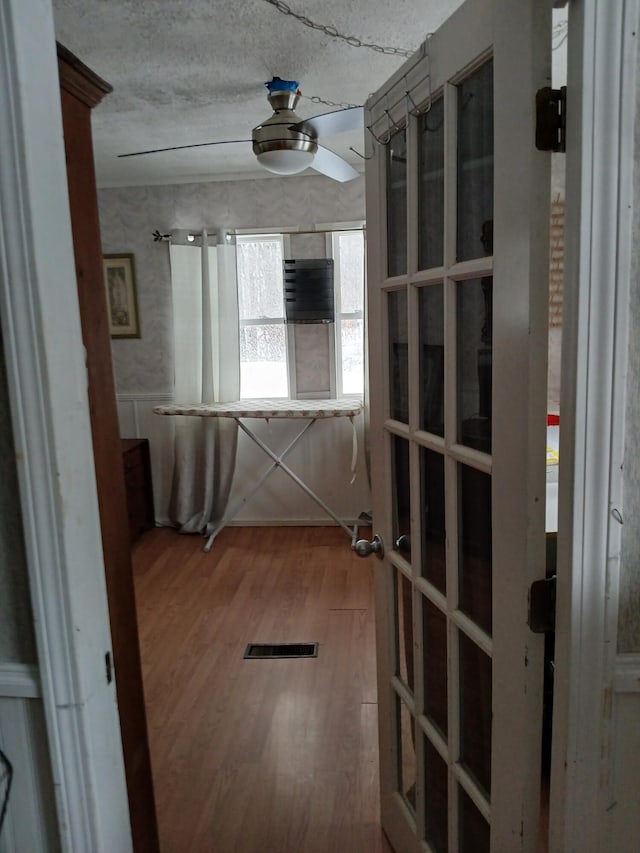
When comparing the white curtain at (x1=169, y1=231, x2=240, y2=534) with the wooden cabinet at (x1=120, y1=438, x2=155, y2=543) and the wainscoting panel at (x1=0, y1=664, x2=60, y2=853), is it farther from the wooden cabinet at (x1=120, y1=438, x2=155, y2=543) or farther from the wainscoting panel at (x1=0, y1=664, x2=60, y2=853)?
the wainscoting panel at (x1=0, y1=664, x2=60, y2=853)

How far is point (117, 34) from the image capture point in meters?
1.99

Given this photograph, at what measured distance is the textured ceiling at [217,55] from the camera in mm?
1874

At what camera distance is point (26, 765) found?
1.07 metres

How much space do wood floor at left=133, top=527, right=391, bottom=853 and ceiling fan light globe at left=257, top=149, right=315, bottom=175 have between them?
2.01m

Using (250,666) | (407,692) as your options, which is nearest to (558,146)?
(407,692)

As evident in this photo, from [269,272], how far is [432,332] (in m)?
3.10

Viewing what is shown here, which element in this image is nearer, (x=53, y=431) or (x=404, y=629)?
(x=53, y=431)

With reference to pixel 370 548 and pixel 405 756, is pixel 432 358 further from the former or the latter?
pixel 405 756

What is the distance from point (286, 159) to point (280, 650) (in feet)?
6.71

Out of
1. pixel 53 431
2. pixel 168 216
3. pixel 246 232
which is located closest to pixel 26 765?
pixel 53 431

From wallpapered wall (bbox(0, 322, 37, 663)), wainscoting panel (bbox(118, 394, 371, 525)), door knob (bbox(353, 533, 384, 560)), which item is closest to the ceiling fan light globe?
door knob (bbox(353, 533, 384, 560))

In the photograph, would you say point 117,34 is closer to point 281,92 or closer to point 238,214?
point 281,92

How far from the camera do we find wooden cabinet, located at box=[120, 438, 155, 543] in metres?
4.01

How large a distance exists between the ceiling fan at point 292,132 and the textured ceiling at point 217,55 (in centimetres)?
12
